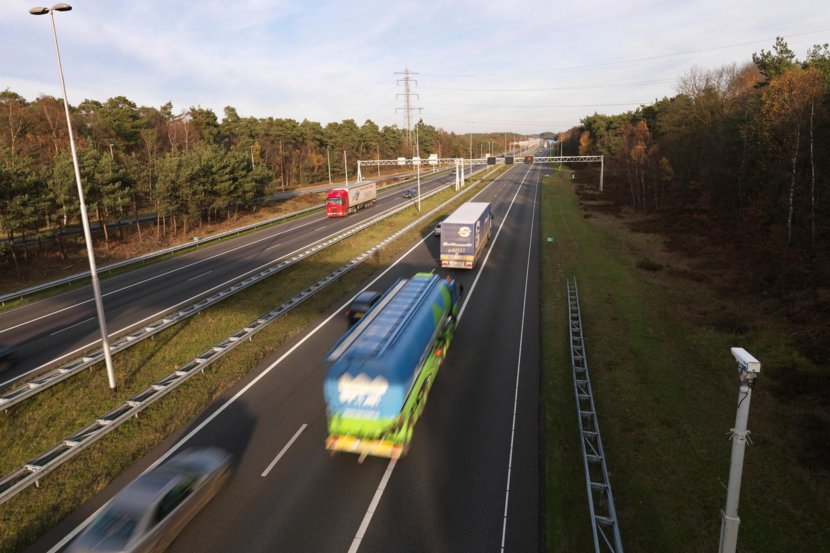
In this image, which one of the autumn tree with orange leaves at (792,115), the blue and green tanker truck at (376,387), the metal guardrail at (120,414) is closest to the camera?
the blue and green tanker truck at (376,387)

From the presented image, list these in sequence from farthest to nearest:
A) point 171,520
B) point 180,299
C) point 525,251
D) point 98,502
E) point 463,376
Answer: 1. point 525,251
2. point 180,299
3. point 463,376
4. point 98,502
5. point 171,520

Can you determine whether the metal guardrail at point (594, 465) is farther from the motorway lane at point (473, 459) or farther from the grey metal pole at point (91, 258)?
the grey metal pole at point (91, 258)

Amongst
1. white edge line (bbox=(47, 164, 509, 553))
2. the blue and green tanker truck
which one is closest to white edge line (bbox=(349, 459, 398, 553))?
the blue and green tanker truck

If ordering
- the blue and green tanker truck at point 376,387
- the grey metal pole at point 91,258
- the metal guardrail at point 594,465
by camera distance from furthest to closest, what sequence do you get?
the grey metal pole at point 91,258
the blue and green tanker truck at point 376,387
the metal guardrail at point 594,465

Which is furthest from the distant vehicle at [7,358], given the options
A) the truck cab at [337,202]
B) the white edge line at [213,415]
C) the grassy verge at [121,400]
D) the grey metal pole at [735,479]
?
the truck cab at [337,202]

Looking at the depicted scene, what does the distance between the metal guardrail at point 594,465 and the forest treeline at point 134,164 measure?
45.0m

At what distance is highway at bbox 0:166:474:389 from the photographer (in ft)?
75.5

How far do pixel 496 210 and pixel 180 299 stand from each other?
5017cm

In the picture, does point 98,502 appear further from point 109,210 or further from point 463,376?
point 109,210

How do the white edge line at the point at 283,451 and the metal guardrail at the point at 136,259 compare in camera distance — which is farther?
the metal guardrail at the point at 136,259

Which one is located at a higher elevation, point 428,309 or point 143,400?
point 428,309

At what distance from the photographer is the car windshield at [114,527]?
994 cm

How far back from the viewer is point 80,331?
25.4 metres

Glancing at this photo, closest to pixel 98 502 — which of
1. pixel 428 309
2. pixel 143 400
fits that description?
pixel 143 400
